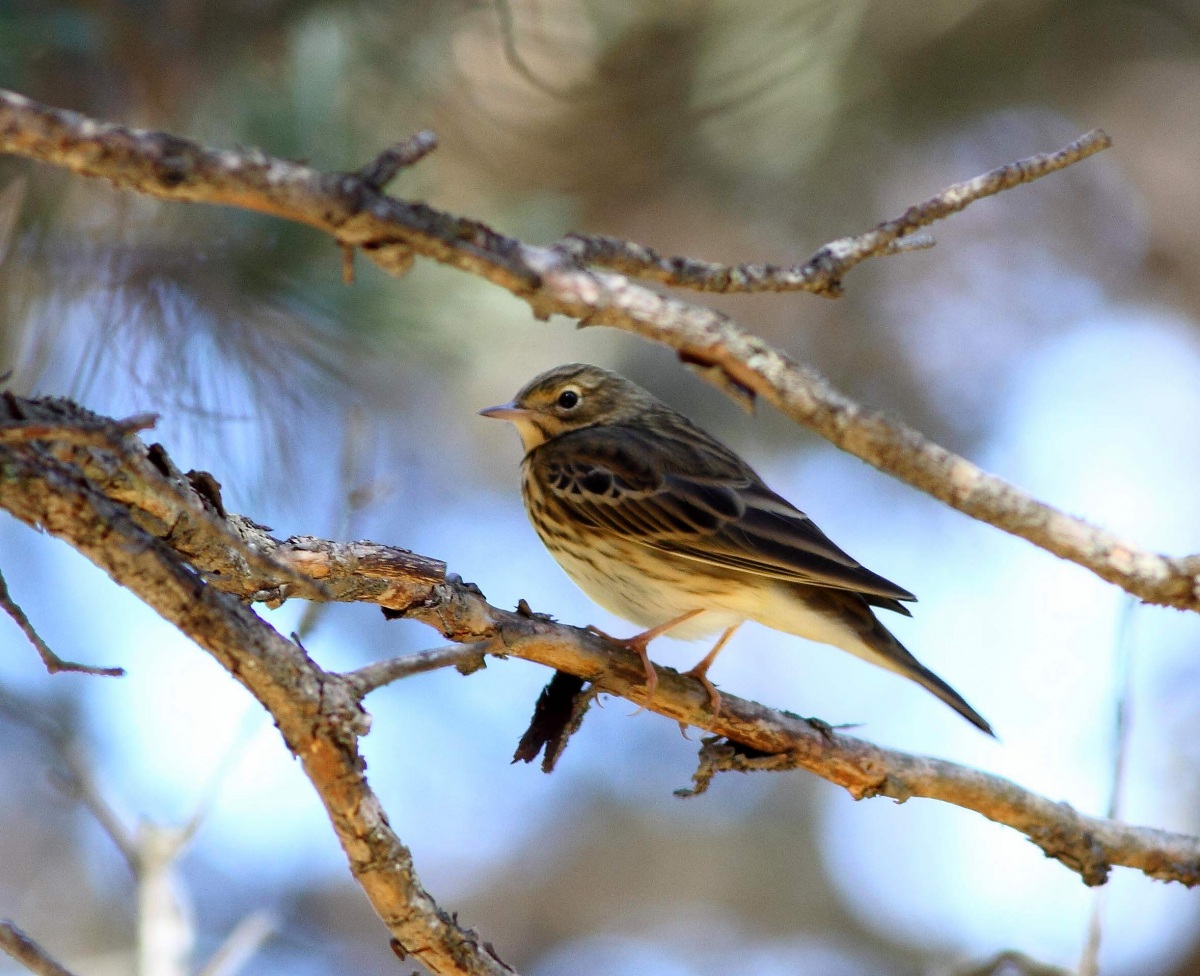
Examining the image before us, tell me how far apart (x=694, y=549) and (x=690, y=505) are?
0.21 m

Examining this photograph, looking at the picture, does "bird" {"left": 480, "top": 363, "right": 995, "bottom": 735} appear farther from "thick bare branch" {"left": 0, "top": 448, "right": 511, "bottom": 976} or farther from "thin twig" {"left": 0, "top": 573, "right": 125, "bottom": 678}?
"thin twig" {"left": 0, "top": 573, "right": 125, "bottom": 678}

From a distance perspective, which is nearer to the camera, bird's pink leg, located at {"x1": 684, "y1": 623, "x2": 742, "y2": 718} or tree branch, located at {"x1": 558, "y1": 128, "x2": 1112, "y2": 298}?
tree branch, located at {"x1": 558, "y1": 128, "x2": 1112, "y2": 298}

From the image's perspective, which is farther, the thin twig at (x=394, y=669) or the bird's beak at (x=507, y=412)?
the bird's beak at (x=507, y=412)

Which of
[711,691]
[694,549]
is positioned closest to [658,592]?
[694,549]

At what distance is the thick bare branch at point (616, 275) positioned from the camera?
158 cm

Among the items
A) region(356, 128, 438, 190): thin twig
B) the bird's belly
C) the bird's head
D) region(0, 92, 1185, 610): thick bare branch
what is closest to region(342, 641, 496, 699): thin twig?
region(0, 92, 1185, 610): thick bare branch

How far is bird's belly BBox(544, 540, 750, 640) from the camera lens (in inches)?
163

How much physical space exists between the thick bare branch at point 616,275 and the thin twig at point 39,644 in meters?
0.68

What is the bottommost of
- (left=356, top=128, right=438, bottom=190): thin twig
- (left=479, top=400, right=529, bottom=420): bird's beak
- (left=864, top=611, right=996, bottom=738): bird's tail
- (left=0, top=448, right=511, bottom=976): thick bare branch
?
(left=0, top=448, right=511, bottom=976): thick bare branch

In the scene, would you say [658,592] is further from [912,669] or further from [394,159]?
[394,159]

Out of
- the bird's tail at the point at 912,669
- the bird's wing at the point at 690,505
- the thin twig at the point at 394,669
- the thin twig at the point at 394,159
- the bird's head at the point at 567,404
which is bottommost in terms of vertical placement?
the thin twig at the point at 394,669

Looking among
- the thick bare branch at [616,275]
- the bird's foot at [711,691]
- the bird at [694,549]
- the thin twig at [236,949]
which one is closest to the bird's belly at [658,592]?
the bird at [694,549]

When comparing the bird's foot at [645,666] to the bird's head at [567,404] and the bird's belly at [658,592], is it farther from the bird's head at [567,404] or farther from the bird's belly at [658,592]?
the bird's head at [567,404]

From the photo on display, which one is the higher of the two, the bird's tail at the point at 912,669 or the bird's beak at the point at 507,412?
the bird's beak at the point at 507,412
